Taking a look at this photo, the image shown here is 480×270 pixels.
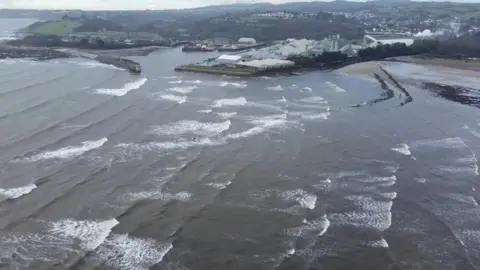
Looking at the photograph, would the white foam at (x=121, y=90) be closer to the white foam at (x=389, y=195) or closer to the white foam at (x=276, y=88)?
the white foam at (x=276, y=88)

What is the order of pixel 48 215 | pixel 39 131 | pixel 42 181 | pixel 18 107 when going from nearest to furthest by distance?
pixel 48 215 < pixel 42 181 < pixel 39 131 < pixel 18 107

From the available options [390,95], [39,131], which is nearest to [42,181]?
[39,131]

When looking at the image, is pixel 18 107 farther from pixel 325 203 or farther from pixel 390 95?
pixel 390 95

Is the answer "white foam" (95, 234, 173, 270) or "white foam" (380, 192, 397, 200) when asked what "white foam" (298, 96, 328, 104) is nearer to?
"white foam" (380, 192, 397, 200)

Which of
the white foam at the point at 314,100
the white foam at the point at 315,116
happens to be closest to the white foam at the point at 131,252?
the white foam at the point at 315,116

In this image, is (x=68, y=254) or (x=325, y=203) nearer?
(x=68, y=254)
